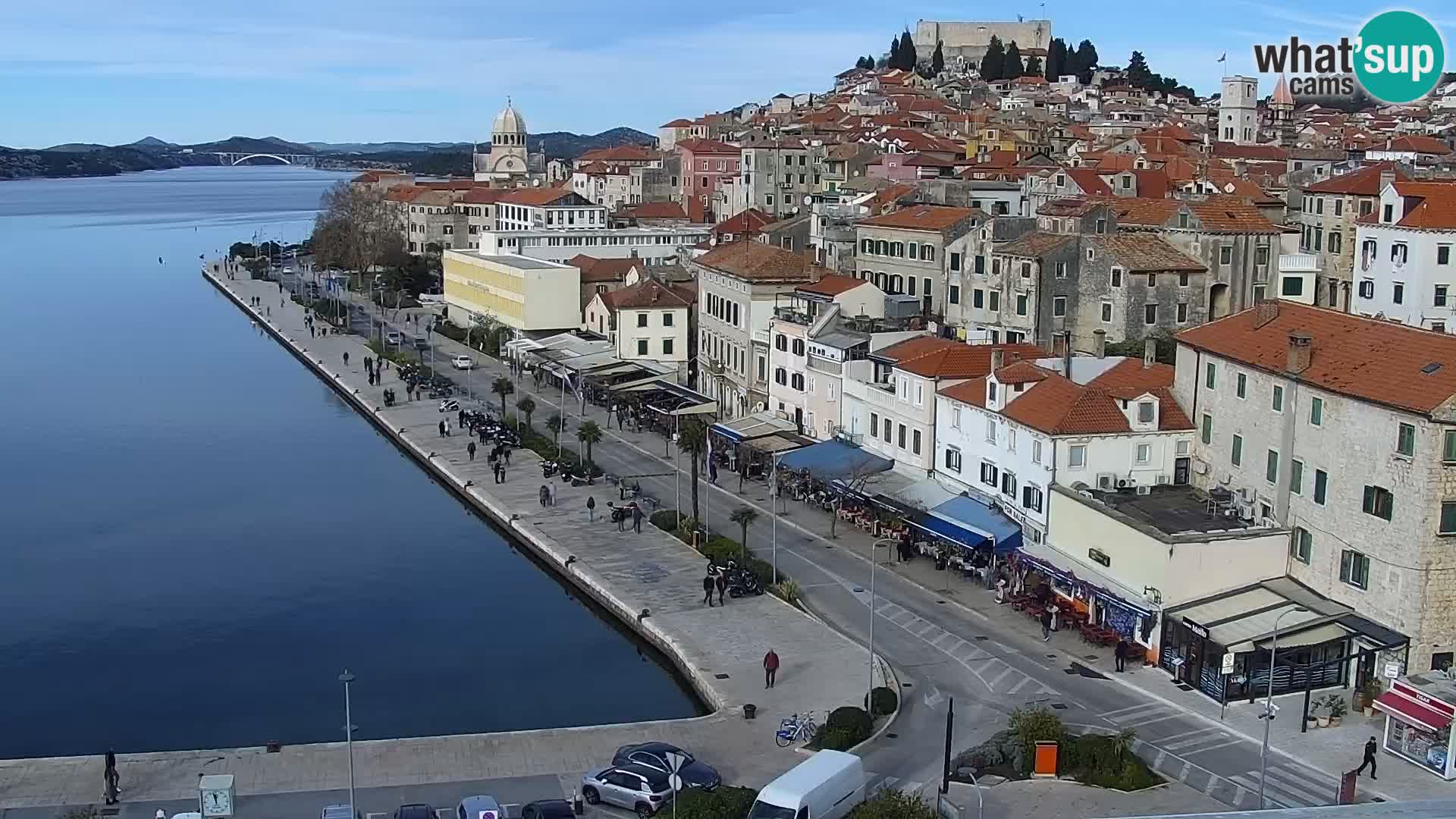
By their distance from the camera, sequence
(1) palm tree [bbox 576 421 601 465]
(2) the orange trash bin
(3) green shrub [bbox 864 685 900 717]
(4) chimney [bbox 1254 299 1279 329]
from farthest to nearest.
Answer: (1) palm tree [bbox 576 421 601 465] < (4) chimney [bbox 1254 299 1279 329] < (3) green shrub [bbox 864 685 900 717] < (2) the orange trash bin

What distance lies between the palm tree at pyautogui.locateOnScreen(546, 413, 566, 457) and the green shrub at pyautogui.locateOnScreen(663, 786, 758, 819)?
108ft

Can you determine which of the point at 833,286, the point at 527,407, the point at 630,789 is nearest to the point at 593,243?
the point at 527,407

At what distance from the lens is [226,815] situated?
24.5m

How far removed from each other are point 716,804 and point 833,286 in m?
35.6

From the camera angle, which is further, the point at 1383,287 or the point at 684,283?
the point at 684,283

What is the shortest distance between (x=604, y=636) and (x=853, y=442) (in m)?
13.8

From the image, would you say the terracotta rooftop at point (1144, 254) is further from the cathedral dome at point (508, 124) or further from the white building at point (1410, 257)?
the cathedral dome at point (508, 124)

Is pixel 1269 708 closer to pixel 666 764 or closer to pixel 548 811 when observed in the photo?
pixel 666 764

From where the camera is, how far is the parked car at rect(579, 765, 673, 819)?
2530cm

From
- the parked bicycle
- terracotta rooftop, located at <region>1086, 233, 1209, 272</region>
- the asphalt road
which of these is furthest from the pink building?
the parked bicycle

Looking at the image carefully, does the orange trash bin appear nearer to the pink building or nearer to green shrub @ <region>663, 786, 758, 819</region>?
green shrub @ <region>663, 786, 758, 819</region>

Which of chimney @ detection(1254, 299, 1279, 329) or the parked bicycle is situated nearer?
the parked bicycle

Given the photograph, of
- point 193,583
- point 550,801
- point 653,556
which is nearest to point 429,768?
point 550,801

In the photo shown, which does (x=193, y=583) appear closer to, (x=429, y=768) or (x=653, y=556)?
(x=653, y=556)
